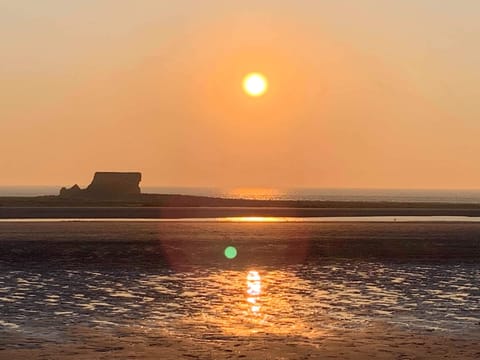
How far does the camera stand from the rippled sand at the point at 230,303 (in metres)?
15.4

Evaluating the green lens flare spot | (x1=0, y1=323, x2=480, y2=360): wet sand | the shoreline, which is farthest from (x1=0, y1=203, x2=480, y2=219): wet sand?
(x1=0, y1=323, x2=480, y2=360): wet sand

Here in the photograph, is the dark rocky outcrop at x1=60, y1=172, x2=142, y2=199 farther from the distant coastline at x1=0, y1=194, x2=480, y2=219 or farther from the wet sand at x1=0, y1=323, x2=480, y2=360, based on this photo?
the wet sand at x1=0, y1=323, x2=480, y2=360

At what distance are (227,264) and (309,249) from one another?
29.0ft

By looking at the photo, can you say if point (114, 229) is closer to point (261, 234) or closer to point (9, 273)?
point (261, 234)

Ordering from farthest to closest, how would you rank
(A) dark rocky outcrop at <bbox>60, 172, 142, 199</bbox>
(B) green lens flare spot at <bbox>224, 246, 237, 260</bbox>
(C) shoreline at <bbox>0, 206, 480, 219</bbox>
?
(A) dark rocky outcrop at <bbox>60, 172, 142, 199</bbox>, (C) shoreline at <bbox>0, 206, 480, 219</bbox>, (B) green lens flare spot at <bbox>224, 246, 237, 260</bbox>

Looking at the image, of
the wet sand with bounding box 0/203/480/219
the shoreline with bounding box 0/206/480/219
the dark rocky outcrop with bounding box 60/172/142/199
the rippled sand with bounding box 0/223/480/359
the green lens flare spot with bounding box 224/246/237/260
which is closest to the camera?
the rippled sand with bounding box 0/223/480/359

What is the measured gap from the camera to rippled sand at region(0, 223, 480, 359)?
605 inches

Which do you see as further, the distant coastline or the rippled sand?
the distant coastline

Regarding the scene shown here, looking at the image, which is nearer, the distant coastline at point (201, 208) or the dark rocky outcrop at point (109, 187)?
the distant coastline at point (201, 208)

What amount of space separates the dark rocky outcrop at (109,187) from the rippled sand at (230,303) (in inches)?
3181

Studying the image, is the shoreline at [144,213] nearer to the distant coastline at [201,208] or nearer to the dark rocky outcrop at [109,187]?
the distant coastline at [201,208]

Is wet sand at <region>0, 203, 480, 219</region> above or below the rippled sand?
above

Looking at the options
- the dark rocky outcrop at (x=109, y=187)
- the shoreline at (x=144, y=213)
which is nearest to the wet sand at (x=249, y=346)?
the shoreline at (x=144, y=213)

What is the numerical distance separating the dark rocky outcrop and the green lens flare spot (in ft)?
267
